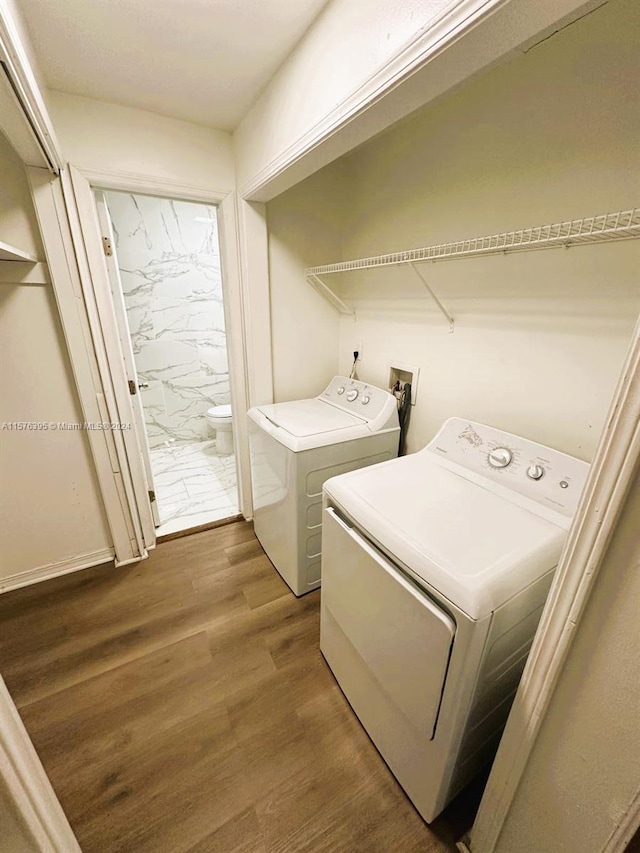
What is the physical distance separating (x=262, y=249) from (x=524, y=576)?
6.47 feet

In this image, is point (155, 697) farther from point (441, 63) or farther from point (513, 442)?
point (441, 63)

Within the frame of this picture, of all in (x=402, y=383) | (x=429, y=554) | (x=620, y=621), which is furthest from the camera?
(x=402, y=383)

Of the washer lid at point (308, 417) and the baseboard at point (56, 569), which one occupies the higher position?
the washer lid at point (308, 417)

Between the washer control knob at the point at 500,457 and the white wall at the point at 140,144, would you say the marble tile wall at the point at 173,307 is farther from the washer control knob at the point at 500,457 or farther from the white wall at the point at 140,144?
the washer control knob at the point at 500,457

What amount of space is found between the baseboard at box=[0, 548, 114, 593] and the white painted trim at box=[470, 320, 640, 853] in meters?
2.19

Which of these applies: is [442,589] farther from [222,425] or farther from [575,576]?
[222,425]

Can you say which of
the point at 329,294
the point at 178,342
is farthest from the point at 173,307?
the point at 329,294

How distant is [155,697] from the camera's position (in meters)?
1.38

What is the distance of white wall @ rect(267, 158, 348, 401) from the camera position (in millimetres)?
2031

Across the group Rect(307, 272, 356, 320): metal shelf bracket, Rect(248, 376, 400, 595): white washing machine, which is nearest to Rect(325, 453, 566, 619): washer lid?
Rect(248, 376, 400, 595): white washing machine

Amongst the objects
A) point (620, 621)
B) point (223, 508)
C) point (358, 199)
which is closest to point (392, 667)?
point (620, 621)

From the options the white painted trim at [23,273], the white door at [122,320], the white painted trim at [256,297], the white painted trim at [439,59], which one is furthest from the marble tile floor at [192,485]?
the white painted trim at [439,59]

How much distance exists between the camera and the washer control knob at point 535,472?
3.72 feet

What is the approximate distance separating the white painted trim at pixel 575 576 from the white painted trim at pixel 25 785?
0.88m
